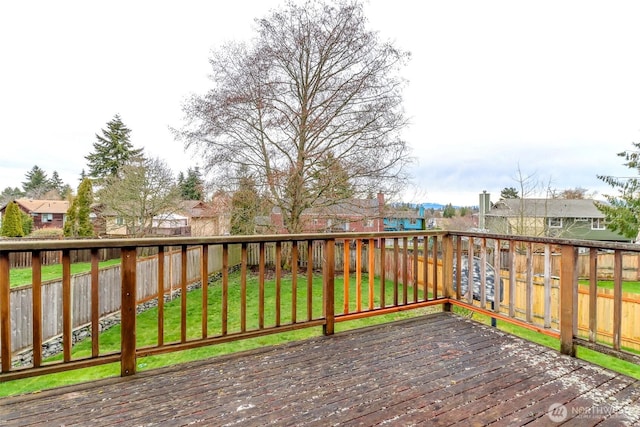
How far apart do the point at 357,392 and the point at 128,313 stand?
155 cm

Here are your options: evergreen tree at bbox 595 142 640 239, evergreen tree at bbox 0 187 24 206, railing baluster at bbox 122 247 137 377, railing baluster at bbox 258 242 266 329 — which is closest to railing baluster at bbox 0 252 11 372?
railing baluster at bbox 122 247 137 377

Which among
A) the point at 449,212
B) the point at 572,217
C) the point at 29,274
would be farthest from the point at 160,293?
the point at 572,217

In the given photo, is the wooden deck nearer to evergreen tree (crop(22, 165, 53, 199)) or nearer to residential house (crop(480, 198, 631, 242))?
residential house (crop(480, 198, 631, 242))

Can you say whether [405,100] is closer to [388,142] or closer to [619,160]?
[388,142]

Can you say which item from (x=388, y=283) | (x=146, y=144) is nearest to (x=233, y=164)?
(x=388, y=283)

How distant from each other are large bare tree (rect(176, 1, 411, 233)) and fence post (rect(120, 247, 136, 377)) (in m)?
7.07

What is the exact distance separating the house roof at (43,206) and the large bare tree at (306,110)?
2829cm

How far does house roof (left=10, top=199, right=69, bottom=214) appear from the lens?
95.0 ft

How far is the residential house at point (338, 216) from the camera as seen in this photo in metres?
9.41

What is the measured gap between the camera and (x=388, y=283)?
10.1 metres

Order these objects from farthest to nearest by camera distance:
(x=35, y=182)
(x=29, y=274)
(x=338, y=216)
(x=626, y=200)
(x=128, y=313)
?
(x=35, y=182)
(x=626, y=200)
(x=29, y=274)
(x=338, y=216)
(x=128, y=313)

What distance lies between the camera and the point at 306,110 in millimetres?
9258

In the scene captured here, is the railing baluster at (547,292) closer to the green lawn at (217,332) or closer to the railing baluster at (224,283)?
the green lawn at (217,332)

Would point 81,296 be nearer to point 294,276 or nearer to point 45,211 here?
point 294,276
